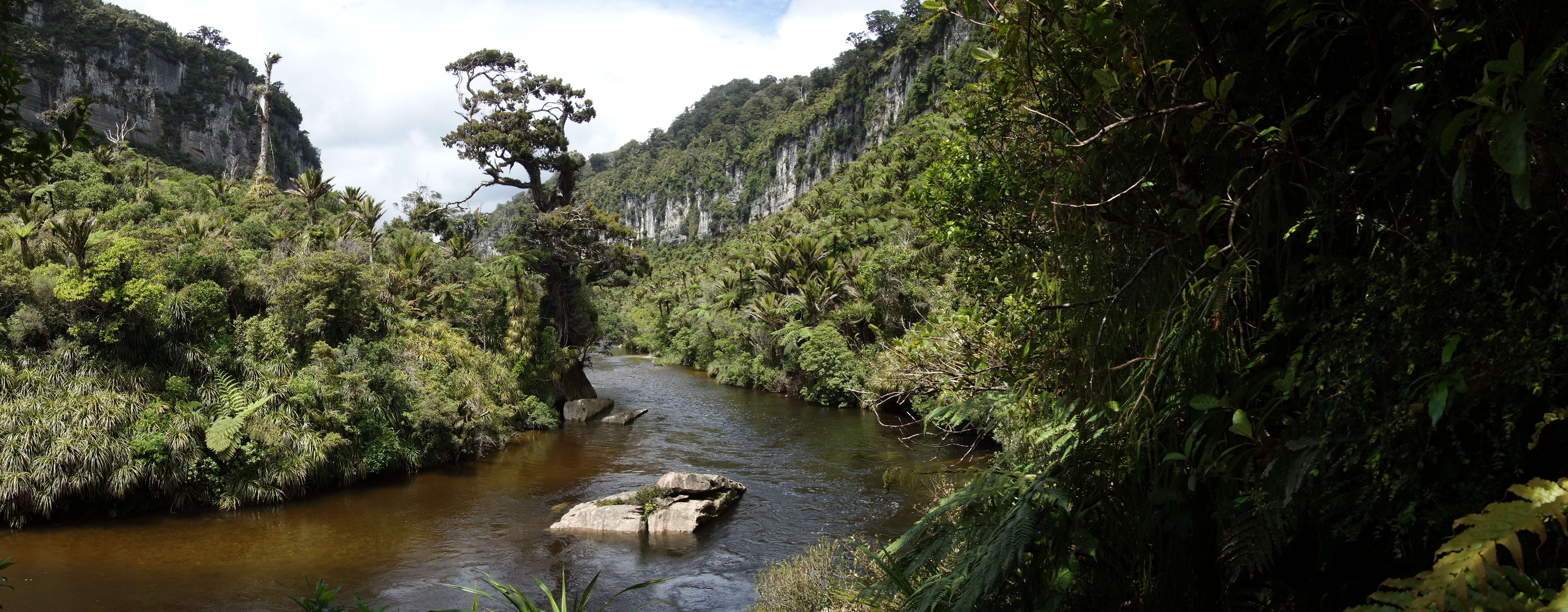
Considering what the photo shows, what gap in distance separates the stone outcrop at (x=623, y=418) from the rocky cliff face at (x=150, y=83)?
33345mm

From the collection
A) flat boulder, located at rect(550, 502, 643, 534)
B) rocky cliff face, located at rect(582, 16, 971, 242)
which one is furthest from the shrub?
rocky cliff face, located at rect(582, 16, 971, 242)

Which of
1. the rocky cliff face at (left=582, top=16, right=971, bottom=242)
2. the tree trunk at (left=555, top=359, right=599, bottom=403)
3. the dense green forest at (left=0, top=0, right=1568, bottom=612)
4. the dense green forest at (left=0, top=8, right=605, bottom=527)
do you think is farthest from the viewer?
the rocky cliff face at (left=582, top=16, right=971, bottom=242)

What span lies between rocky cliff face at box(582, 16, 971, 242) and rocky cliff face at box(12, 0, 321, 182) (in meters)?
56.0

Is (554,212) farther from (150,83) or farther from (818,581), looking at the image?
(150,83)

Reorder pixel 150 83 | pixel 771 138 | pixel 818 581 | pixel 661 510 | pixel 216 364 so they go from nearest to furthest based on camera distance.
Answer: pixel 818 581 < pixel 661 510 < pixel 216 364 < pixel 150 83 < pixel 771 138

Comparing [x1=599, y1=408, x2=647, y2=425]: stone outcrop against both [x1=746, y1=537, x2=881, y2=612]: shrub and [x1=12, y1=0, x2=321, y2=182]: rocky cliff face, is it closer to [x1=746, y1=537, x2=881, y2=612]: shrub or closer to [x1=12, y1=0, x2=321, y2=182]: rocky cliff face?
[x1=746, y1=537, x2=881, y2=612]: shrub

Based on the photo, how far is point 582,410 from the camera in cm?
2541

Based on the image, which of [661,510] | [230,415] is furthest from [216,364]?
[661,510]

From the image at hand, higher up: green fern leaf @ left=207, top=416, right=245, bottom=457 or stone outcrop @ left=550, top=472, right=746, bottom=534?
green fern leaf @ left=207, top=416, right=245, bottom=457

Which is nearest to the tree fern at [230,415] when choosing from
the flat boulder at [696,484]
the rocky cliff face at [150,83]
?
the flat boulder at [696,484]

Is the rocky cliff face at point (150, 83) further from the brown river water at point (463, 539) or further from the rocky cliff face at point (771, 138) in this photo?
the rocky cliff face at point (771, 138)

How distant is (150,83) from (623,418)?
61.9m

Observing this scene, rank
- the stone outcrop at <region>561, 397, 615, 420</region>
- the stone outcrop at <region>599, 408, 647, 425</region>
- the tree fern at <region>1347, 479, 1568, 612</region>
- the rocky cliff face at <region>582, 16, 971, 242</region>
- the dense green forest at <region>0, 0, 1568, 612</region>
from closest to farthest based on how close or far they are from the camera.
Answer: the tree fern at <region>1347, 479, 1568, 612</region>, the dense green forest at <region>0, 0, 1568, 612</region>, the stone outcrop at <region>599, 408, 647, 425</region>, the stone outcrop at <region>561, 397, 615, 420</region>, the rocky cliff face at <region>582, 16, 971, 242</region>

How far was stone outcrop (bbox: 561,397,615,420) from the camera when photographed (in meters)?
25.3
